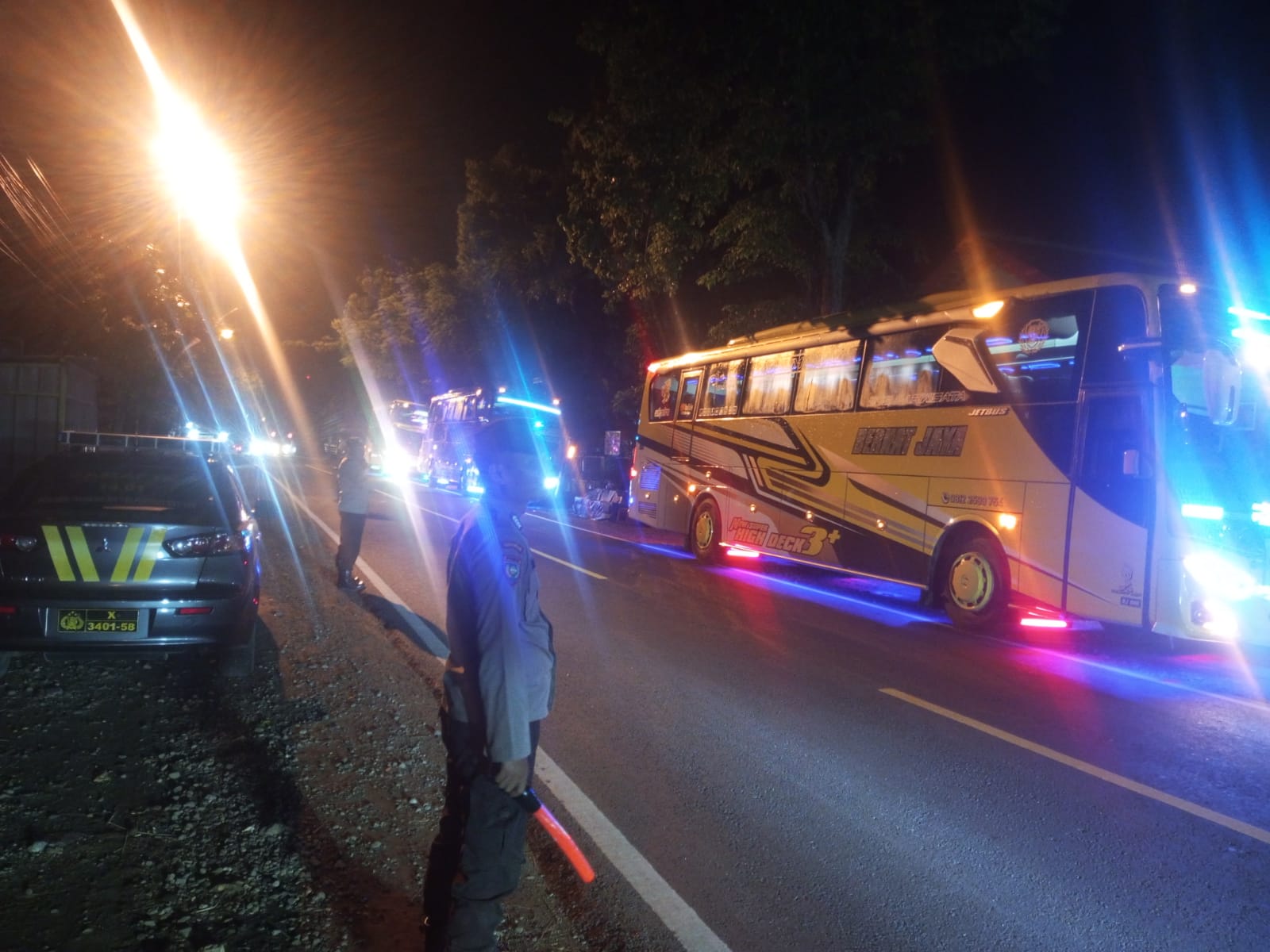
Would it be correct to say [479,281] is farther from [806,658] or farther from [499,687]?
[499,687]

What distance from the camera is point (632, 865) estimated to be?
396 centimetres

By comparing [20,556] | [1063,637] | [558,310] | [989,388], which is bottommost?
[1063,637]

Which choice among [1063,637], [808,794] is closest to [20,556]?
[808,794]

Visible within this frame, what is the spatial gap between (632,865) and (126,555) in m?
3.90

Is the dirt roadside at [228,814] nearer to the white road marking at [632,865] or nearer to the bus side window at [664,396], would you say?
the white road marking at [632,865]

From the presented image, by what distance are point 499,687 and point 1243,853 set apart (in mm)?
3837

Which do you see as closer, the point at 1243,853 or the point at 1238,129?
the point at 1243,853

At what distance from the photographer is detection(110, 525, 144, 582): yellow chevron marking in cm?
573

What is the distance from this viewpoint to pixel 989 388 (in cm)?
989

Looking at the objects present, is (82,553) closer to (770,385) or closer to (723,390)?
(770,385)

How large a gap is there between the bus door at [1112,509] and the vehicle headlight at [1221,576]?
0.39 m

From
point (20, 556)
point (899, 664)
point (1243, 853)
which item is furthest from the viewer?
point (899, 664)

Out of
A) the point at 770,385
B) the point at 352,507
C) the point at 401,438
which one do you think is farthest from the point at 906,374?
the point at 401,438

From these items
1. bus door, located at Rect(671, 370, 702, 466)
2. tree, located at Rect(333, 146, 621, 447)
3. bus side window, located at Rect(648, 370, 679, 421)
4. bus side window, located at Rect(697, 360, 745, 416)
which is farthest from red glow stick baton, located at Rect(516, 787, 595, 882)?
tree, located at Rect(333, 146, 621, 447)
